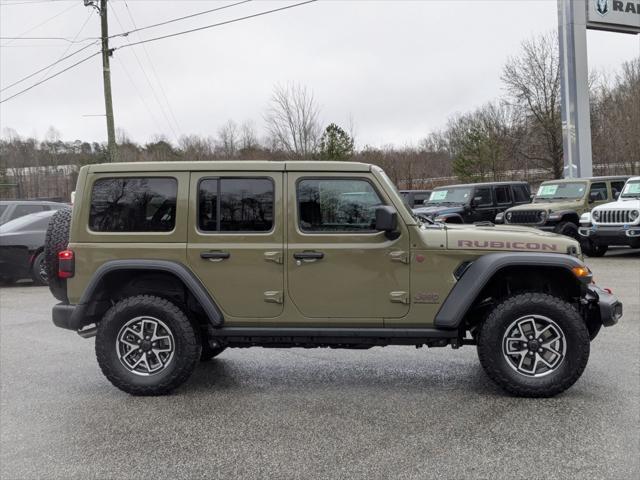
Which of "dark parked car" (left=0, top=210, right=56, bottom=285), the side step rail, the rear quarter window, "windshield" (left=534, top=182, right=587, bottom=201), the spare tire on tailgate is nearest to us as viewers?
the side step rail

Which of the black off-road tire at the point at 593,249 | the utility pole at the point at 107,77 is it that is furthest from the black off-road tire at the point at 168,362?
the utility pole at the point at 107,77

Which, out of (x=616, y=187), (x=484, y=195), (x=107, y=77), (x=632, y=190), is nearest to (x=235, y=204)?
(x=632, y=190)

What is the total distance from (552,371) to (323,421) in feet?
5.90

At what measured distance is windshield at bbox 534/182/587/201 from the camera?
54.5 feet

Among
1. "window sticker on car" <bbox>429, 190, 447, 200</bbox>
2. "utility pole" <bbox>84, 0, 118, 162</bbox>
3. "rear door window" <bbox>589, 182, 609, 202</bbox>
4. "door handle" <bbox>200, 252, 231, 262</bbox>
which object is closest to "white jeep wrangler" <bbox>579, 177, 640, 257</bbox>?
"rear door window" <bbox>589, 182, 609, 202</bbox>

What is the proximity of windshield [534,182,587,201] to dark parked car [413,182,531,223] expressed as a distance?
1683mm

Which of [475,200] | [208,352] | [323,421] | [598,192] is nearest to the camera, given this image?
[323,421]

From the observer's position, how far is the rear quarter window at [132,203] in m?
5.08

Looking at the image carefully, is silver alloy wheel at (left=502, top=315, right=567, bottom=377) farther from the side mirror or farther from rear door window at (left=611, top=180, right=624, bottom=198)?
rear door window at (left=611, top=180, right=624, bottom=198)

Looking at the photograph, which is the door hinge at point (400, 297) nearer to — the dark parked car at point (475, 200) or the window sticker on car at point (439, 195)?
the dark parked car at point (475, 200)

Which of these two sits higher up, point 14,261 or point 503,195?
point 503,195

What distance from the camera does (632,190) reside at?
49.2ft

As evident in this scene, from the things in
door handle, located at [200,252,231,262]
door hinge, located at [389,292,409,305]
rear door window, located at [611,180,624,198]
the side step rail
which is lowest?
the side step rail

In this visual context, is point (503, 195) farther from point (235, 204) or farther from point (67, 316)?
point (67, 316)
